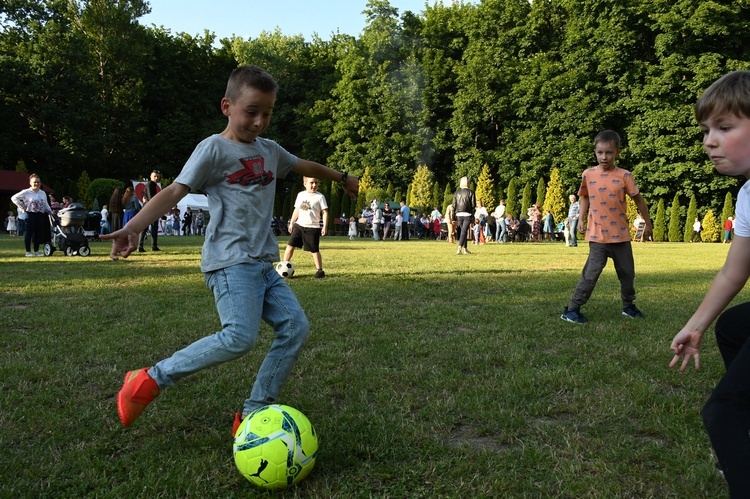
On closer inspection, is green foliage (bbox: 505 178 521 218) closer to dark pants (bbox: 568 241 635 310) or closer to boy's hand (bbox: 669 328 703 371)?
dark pants (bbox: 568 241 635 310)

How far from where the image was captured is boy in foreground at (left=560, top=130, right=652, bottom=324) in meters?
6.52

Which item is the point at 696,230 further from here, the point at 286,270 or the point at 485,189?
the point at 286,270

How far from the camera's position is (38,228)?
1425 cm

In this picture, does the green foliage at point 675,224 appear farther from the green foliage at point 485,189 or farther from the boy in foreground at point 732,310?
the boy in foreground at point 732,310

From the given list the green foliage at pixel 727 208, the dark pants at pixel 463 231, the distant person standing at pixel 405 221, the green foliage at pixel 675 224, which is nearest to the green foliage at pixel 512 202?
the green foliage at pixel 675 224

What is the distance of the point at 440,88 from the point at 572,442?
4732 centimetres

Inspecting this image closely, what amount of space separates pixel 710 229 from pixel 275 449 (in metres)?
39.1

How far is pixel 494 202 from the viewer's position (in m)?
42.5

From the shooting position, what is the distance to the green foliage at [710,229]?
3572 centimetres

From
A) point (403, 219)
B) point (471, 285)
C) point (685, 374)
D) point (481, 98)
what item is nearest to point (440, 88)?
point (481, 98)

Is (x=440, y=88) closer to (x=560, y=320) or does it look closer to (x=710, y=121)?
(x=560, y=320)

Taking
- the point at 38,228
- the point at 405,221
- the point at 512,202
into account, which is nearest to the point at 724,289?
the point at 38,228

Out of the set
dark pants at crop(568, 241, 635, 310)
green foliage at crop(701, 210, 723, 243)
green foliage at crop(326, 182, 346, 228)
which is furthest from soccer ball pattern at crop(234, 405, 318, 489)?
green foliage at crop(326, 182, 346, 228)

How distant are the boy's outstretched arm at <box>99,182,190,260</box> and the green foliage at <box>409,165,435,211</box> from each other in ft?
131
